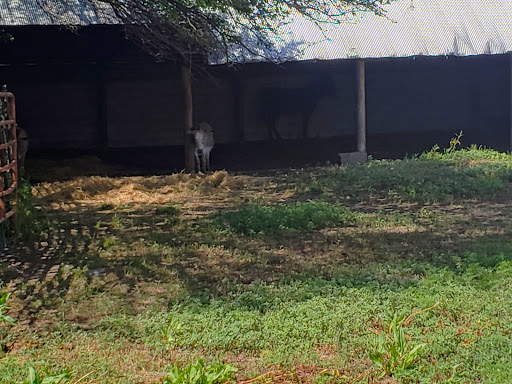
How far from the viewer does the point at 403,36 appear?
590 inches

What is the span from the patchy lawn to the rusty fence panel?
0.49 m

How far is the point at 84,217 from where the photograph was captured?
9.48 meters

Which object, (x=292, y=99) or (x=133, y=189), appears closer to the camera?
(x=133, y=189)

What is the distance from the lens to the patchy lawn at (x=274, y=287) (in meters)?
4.25

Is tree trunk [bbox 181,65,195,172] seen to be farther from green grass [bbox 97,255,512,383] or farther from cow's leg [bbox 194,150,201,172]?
green grass [bbox 97,255,512,383]

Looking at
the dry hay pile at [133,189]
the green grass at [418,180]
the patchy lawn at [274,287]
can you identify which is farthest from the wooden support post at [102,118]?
the patchy lawn at [274,287]

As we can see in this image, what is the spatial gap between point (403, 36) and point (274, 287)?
33.7ft

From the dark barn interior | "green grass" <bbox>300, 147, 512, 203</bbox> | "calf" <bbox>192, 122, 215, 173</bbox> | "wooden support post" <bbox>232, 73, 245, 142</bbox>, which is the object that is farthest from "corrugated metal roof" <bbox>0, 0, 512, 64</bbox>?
"wooden support post" <bbox>232, 73, 245, 142</bbox>

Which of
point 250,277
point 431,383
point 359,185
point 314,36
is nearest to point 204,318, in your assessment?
point 250,277

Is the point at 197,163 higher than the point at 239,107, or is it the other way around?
the point at 239,107

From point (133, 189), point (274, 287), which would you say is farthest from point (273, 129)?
point (274, 287)

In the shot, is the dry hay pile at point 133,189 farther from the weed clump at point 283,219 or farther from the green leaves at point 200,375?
the green leaves at point 200,375

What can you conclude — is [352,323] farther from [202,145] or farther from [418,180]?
[202,145]

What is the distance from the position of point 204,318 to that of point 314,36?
10.6 m
